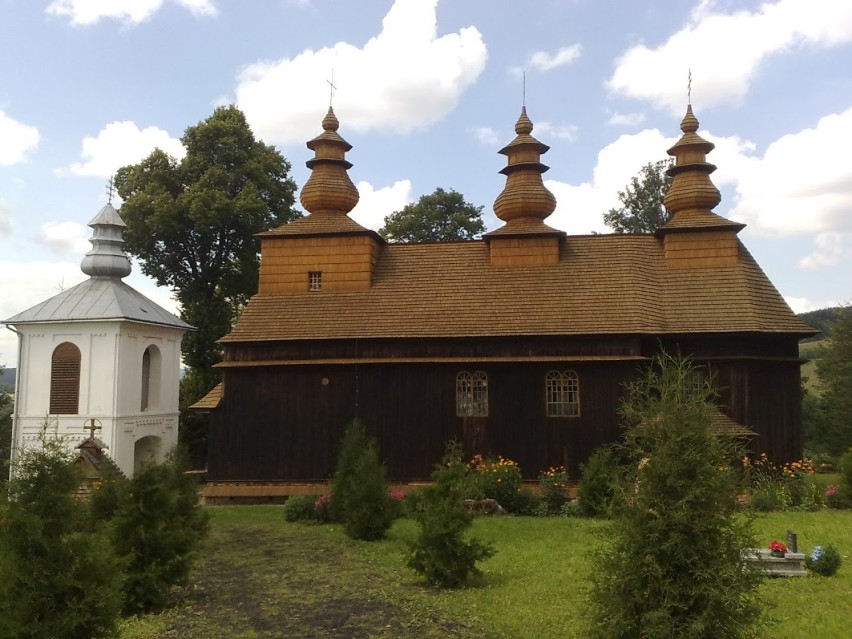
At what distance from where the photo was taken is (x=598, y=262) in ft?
61.3

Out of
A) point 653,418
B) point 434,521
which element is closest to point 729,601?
point 653,418

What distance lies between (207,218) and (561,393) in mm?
14466

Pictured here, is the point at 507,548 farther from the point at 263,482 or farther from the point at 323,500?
the point at 263,482

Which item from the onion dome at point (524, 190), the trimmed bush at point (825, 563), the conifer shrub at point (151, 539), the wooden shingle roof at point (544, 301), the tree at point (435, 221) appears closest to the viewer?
the conifer shrub at point (151, 539)

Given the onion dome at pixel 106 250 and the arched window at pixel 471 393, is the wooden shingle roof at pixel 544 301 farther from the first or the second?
the onion dome at pixel 106 250

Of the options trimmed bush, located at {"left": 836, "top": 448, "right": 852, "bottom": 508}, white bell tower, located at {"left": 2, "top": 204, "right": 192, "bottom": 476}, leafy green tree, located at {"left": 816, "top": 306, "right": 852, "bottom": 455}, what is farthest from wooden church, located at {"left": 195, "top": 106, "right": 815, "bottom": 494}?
leafy green tree, located at {"left": 816, "top": 306, "right": 852, "bottom": 455}

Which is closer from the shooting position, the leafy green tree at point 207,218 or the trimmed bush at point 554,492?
the trimmed bush at point 554,492

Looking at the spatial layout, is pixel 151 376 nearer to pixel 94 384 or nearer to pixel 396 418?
pixel 94 384

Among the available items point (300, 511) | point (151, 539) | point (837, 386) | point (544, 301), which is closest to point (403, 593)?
point (151, 539)

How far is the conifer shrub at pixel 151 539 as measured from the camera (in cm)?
865

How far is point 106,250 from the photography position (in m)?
21.5

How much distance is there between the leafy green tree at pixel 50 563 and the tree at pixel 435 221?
29.3 metres

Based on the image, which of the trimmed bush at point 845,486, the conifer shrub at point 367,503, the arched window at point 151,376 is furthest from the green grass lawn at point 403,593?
the arched window at point 151,376

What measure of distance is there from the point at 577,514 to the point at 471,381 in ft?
13.8
